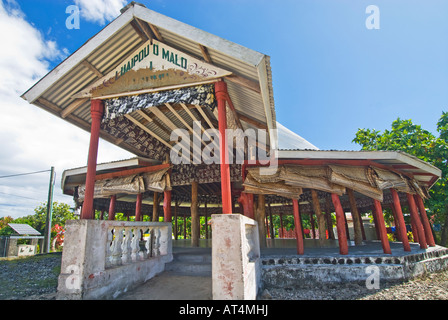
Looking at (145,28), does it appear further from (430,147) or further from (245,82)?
(430,147)

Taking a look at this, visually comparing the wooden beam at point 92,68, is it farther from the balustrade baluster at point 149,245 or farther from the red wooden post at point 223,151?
the balustrade baluster at point 149,245

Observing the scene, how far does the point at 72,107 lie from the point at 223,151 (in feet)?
14.1

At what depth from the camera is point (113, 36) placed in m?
5.21

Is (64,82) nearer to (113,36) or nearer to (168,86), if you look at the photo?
(113,36)

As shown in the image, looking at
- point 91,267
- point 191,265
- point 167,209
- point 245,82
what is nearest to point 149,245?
point 191,265

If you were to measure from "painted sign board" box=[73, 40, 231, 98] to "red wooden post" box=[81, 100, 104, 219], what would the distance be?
36 cm

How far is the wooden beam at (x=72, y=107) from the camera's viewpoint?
579 cm

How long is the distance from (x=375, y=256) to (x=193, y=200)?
6898 millimetres

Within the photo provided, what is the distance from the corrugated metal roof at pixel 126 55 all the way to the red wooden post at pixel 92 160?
1.80 ft

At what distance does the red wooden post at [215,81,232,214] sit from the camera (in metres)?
4.18

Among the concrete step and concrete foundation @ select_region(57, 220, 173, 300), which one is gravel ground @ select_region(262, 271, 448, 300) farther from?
concrete foundation @ select_region(57, 220, 173, 300)

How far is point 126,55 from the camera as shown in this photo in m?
5.69

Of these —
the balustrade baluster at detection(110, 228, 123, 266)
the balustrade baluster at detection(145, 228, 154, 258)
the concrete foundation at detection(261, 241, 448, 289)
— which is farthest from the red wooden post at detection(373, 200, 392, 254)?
the balustrade baluster at detection(110, 228, 123, 266)

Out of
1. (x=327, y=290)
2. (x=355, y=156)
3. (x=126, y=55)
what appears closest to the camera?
(x=327, y=290)
